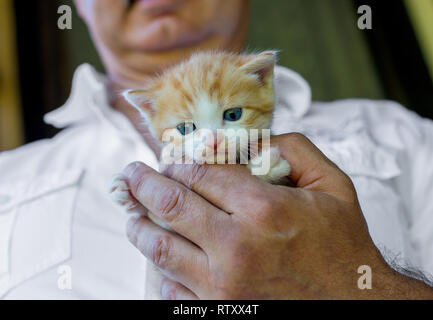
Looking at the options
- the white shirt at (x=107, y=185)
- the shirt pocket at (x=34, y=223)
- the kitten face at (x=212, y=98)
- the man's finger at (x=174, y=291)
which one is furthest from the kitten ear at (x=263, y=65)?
the shirt pocket at (x=34, y=223)

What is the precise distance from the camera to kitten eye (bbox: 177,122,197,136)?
576 mm

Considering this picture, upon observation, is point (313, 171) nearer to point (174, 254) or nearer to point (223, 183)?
point (223, 183)

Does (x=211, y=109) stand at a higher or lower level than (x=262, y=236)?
higher

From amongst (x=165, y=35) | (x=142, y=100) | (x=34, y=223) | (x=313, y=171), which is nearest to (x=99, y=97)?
(x=165, y=35)

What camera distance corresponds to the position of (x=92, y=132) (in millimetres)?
1172

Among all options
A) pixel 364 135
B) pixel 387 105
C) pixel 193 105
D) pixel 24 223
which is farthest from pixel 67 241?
pixel 387 105

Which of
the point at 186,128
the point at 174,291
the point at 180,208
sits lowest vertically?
the point at 174,291

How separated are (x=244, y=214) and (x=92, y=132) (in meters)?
0.80

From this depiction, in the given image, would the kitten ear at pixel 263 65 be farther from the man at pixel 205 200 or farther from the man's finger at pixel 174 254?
the man's finger at pixel 174 254

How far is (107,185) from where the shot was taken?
3.02 feet

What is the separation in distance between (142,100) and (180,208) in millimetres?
217

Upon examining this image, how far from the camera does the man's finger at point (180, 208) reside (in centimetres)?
53

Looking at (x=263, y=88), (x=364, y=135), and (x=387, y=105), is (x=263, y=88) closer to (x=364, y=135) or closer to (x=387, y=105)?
(x=364, y=135)

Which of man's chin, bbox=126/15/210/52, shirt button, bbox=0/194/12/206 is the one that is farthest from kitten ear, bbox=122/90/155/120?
shirt button, bbox=0/194/12/206
